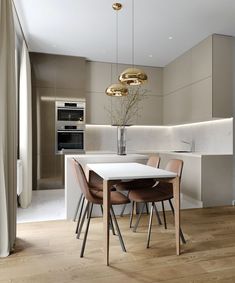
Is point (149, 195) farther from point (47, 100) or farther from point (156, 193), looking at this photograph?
point (47, 100)

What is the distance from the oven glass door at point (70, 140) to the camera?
4.83 m

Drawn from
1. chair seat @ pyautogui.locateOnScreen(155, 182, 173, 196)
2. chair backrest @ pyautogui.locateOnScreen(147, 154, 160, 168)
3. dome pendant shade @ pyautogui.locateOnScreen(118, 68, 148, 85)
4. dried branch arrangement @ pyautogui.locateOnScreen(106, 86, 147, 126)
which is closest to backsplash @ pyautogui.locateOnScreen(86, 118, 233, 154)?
dried branch arrangement @ pyautogui.locateOnScreen(106, 86, 147, 126)

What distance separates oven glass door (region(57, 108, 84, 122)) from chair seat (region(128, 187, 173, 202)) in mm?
2615

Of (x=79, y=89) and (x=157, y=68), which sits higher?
(x=157, y=68)

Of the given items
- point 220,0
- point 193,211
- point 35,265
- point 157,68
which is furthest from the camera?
point 157,68

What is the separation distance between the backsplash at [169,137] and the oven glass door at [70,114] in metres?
0.49

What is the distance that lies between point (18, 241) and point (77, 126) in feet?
9.20

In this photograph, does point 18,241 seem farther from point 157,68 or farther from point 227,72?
point 157,68

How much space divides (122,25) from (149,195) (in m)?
2.48

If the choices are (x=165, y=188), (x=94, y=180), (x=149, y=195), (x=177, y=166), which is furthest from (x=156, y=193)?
(x=94, y=180)

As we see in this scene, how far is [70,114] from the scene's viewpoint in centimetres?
488

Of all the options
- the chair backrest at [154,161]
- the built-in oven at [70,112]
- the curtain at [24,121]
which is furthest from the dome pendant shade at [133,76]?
the built-in oven at [70,112]

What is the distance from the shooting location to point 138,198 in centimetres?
251

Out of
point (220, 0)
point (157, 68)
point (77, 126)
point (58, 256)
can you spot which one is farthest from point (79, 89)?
point (58, 256)
